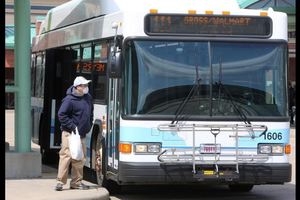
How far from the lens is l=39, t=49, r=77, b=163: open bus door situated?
13.6 meters

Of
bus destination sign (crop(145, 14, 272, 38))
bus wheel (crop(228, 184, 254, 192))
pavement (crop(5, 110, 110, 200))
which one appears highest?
bus destination sign (crop(145, 14, 272, 38))

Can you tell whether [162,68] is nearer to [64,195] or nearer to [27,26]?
[64,195]

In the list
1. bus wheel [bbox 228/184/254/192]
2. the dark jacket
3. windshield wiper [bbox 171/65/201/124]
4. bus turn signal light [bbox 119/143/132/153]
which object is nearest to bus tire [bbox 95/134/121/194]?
the dark jacket

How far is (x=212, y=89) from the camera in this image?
30.7 feet

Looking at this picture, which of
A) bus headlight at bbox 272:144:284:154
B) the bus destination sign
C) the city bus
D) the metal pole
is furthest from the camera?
the metal pole

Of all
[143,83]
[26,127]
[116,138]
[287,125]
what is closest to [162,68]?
[143,83]

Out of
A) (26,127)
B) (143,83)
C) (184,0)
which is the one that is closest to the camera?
(143,83)

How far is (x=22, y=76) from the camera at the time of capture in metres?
11.3

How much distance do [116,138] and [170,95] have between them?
106cm

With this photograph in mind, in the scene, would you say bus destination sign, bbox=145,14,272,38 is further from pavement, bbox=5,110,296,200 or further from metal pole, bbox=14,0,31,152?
metal pole, bbox=14,0,31,152

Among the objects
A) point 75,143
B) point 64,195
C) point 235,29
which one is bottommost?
point 64,195

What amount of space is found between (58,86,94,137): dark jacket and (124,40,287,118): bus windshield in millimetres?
718

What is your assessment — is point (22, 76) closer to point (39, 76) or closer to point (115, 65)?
point (115, 65)

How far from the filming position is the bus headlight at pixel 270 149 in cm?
947
